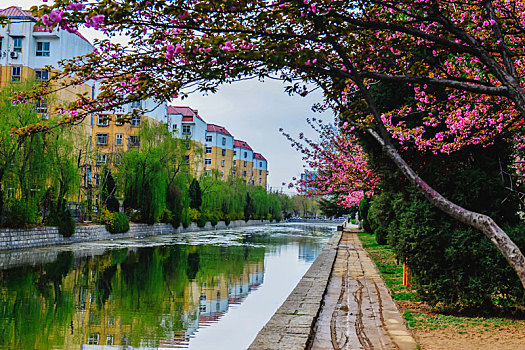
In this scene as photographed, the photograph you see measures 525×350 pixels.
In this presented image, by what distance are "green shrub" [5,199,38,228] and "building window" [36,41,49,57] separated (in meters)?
21.0

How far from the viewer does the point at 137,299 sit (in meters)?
9.12

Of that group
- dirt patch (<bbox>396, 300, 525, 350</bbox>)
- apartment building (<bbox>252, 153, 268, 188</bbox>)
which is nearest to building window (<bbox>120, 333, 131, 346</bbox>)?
dirt patch (<bbox>396, 300, 525, 350</bbox>)

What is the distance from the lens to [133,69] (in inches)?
198

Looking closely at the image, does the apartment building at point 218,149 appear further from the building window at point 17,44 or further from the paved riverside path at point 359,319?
the paved riverside path at point 359,319

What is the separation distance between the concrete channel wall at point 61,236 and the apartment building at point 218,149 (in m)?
41.5

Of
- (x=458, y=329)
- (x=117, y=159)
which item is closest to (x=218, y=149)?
(x=117, y=159)

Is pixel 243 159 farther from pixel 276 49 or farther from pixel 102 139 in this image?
pixel 276 49

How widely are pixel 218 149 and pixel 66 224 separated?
57843mm

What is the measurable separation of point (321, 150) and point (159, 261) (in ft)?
29.2

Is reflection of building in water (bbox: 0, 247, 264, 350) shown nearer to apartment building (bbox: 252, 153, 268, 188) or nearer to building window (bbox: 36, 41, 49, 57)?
building window (bbox: 36, 41, 49, 57)

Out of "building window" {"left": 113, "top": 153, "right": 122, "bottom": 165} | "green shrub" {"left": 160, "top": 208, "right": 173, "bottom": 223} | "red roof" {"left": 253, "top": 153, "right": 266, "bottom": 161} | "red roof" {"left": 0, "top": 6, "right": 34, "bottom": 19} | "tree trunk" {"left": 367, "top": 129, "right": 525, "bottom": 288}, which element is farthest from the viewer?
"red roof" {"left": 253, "top": 153, "right": 266, "bottom": 161}

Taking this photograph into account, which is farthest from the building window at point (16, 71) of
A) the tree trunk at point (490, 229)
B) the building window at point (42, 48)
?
the tree trunk at point (490, 229)

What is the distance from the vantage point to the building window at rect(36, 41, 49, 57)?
120 feet

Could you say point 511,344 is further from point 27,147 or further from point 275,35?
point 27,147
